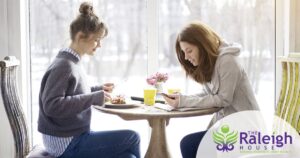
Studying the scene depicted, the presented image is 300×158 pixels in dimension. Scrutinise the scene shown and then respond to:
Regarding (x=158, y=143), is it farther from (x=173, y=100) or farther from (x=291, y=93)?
(x=291, y=93)

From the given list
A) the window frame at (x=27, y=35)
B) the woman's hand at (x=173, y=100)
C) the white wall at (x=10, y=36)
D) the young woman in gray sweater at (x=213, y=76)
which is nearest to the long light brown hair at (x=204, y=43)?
the young woman in gray sweater at (x=213, y=76)

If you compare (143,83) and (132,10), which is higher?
(132,10)

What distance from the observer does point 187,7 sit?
9.60 ft

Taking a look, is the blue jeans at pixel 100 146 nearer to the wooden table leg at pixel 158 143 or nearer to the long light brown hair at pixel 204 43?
the wooden table leg at pixel 158 143

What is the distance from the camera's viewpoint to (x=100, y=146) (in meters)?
1.92

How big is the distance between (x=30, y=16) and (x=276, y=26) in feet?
5.89

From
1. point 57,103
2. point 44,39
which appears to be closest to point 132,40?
point 44,39

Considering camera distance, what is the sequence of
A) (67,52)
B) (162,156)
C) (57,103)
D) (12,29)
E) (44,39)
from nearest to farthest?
1. (57,103)
2. (67,52)
3. (162,156)
4. (12,29)
5. (44,39)

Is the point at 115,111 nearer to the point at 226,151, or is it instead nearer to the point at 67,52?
the point at 67,52

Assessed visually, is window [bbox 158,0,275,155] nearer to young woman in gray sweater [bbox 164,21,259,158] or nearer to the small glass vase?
the small glass vase

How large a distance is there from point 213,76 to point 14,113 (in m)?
1.07

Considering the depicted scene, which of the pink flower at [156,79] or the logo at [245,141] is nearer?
the logo at [245,141]

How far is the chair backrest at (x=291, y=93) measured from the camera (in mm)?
2176

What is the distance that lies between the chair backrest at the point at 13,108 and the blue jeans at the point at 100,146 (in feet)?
1.11
